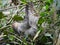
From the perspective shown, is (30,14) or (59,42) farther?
(30,14)

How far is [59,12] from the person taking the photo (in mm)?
990

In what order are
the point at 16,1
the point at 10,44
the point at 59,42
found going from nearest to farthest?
the point at 59,42 < the point at 10,44 < the point at 16,1

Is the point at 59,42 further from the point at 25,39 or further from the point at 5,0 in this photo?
the point at 5,0

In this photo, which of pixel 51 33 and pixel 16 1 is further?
pixel 16 1

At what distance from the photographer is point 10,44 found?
98 cm

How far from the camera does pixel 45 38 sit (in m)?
0.95

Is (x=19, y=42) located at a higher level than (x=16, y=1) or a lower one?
lower

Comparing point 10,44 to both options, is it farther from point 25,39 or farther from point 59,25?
point 59,25

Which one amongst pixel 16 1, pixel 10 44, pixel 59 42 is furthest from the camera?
pixel 16 1

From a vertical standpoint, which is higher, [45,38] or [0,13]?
[0,13]

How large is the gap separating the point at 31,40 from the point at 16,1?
264 millimetres

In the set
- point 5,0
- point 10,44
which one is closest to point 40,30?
point 10,44

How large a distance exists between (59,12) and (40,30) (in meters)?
Answer: 0.14

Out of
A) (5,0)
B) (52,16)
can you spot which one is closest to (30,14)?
(52,16)
